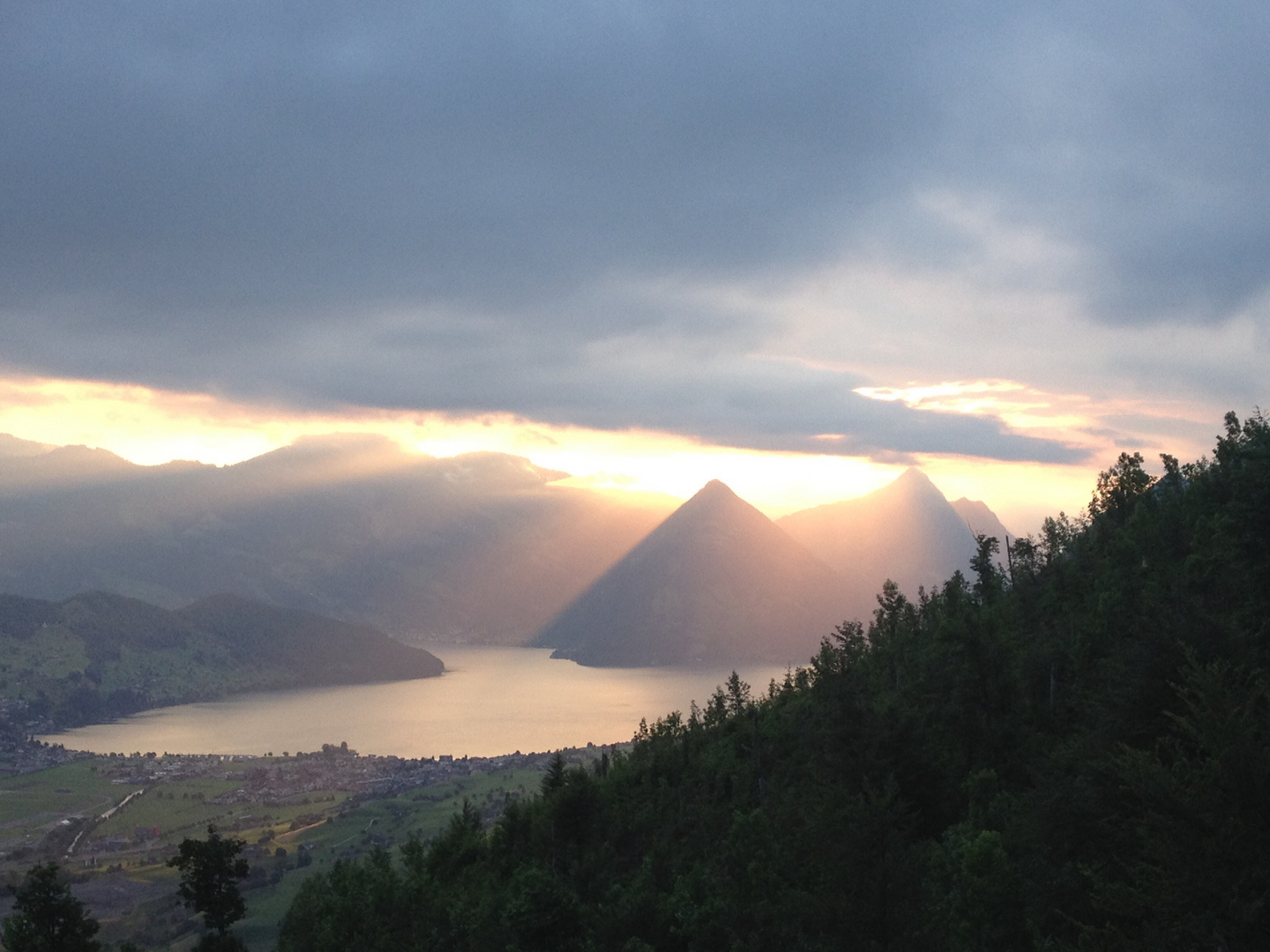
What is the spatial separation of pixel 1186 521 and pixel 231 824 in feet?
362

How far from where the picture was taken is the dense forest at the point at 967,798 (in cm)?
1554

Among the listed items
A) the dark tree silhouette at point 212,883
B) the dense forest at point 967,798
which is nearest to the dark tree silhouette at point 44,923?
the dark tree silhouette at point 212,883

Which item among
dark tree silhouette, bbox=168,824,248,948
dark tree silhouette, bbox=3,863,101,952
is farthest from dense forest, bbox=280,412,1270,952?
dark tree silhouette, bbox=3,863,101,952

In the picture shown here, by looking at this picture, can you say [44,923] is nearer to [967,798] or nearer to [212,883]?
[212,883]

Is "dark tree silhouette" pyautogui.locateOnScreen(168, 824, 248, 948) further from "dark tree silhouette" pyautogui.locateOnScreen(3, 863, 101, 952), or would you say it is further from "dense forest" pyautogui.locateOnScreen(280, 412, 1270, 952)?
"dense forest" pyautogui.locateOnScreen(280, 412, 1270, 952)

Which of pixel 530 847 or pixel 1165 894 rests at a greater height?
pixel 1165 894

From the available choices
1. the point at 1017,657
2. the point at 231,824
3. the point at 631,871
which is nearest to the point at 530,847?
the point at 631,871

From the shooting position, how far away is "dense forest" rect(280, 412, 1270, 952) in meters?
15.5

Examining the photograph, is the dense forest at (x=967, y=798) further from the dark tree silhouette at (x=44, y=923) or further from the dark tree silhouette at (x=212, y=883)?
the dark tree silhouette at (x=44, y=923)

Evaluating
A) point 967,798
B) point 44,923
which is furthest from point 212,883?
point 967,798

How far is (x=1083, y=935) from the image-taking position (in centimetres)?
1667

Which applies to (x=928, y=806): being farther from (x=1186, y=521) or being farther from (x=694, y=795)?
(x=1186, y=521)

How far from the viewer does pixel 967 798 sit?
131ft

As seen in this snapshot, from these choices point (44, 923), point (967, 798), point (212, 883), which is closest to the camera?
point (44, 923)
